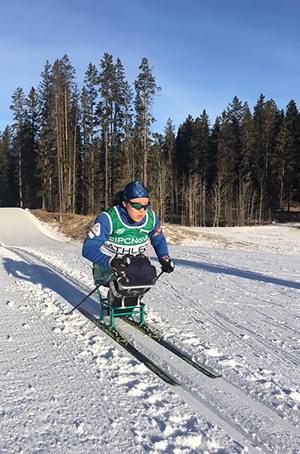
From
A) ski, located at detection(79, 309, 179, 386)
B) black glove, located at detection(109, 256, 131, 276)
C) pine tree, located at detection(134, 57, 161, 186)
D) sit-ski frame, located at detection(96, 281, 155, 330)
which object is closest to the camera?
ski, located at detection(79, 309, 179, 386)

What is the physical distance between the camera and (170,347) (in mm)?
3945

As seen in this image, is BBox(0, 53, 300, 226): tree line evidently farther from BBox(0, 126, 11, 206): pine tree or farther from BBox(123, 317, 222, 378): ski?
BBox(123, 317, 222, 378): ski

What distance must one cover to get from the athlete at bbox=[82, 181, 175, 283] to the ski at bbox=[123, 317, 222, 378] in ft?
2.23

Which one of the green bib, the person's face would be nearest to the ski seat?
the green bib

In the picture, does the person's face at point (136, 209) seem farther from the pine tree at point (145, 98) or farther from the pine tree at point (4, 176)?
the pine tree at point (4, 176)

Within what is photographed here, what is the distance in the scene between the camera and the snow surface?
239 cm

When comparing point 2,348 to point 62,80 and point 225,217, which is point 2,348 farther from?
point 225,217

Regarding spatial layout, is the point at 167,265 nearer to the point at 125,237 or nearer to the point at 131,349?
the point at 125,237

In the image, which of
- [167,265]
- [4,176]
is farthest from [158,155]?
[4,176]

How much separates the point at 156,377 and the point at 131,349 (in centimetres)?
66

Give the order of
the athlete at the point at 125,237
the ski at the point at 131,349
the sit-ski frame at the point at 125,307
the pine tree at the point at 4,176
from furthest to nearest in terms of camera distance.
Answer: the pine tree at the point at 4,176 < the sit-ski frame at the point at 125,307 < the athlete at the point at 125,237 < the ski at the point at 131,349

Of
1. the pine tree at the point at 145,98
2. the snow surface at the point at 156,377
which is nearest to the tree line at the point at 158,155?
the pine tree at the point at 145,98

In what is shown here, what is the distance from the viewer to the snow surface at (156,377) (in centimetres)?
239

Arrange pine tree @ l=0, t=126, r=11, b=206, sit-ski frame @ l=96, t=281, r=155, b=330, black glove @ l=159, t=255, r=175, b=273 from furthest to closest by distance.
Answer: pine tree @ l=0, t=126, r=11, b=206 → black glove @ l=159, t=255, r=175, b=273 → sit-ski frame @ l=96, t=281, r=155, b=330
